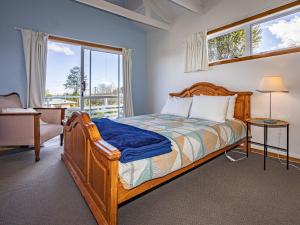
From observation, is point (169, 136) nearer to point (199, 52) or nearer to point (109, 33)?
point (199, 52)

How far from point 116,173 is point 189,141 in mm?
941

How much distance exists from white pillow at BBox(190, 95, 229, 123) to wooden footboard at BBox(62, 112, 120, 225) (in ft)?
6.16

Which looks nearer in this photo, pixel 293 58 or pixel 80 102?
pixel 293 58

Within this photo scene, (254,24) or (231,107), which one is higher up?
(254,24)

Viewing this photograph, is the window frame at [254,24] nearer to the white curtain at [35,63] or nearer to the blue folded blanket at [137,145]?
the blue folded blanket at [137,145]

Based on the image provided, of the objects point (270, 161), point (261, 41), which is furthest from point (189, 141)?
point (261, 41)

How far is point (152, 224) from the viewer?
1359 millimetres

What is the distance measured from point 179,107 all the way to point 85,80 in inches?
93.4

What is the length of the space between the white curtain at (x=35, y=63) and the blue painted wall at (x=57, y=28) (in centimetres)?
13

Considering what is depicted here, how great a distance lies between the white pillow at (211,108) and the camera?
2.69 meters

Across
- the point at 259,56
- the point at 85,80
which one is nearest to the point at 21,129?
the point at 85,80

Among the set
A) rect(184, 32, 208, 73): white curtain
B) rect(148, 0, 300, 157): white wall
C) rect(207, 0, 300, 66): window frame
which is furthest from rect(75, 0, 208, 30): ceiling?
rect(207, 0, 300, 66): window frame

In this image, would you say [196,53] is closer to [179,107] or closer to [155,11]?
[179,107]

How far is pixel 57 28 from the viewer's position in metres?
3.66
